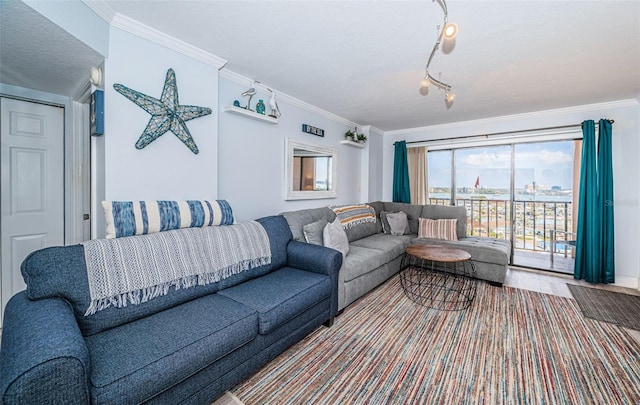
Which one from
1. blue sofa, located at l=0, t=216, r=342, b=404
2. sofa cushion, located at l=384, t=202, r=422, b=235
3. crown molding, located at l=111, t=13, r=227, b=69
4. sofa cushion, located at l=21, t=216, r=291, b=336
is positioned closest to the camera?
blue sofa, located at l=0, t=216, r=342, b=404

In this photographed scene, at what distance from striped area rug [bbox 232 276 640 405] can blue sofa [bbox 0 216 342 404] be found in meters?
0.24

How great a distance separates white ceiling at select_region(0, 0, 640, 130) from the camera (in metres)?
1.75

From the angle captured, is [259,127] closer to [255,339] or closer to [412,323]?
[255,339]

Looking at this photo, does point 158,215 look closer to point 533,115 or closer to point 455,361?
point 455,361

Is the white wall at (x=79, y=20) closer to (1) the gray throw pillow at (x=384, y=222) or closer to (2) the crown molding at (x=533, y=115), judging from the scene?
(1) the gray throw pillow at (x=384, y=222)

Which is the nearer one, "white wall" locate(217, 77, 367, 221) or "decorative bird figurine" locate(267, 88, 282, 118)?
"white wall" locate(217, 77, 367, 221)

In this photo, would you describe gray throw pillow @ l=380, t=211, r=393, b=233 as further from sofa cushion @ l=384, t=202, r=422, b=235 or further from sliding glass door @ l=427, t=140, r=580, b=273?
sliding glass door @ l=427, t=140, r=580, b=273

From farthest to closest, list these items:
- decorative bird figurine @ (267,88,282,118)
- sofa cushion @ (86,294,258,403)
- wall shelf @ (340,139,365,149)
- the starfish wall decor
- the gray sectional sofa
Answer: wall shelf @ (340,139,365,149) → decorative bird figurine @ (267,88,282,118) → the gray sectional sofa → the starfish wall decor → sofa cushion @ (86,294,258,403)

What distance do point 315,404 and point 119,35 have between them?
2832mm

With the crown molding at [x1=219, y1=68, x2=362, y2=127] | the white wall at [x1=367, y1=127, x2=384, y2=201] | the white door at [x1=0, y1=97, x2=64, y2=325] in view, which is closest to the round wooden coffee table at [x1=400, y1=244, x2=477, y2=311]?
the white wall at [x1=367, y1=127, x2=384, y2=201]

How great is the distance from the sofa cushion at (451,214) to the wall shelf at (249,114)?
3025 millimetres

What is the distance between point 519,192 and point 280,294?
448cm

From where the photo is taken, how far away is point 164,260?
1.76 meters

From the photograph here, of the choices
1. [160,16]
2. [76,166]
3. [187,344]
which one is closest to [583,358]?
[187,344]
